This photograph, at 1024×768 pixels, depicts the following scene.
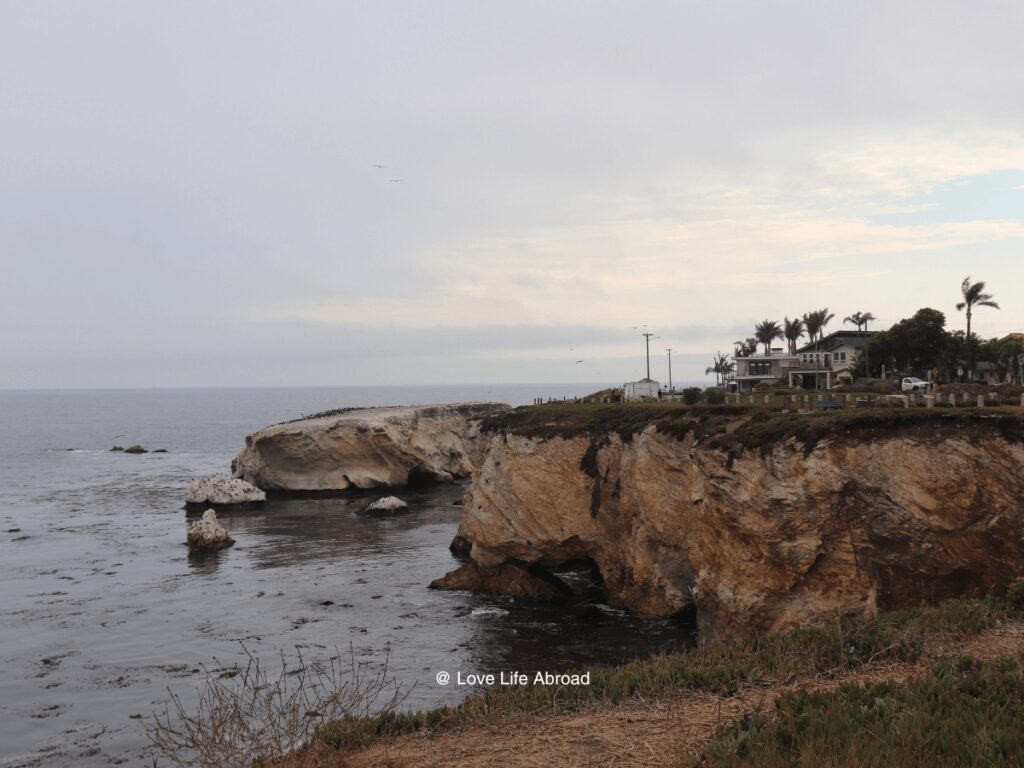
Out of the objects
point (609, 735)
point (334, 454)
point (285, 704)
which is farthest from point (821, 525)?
point (334, 454)

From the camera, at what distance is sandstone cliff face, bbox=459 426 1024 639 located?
73.1ft

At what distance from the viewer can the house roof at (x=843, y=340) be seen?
3312 inches

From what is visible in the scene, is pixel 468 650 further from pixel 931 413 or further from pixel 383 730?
pixel 931 413

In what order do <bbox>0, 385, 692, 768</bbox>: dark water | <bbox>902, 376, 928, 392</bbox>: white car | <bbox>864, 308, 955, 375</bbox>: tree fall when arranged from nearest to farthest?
<bbox>0, 385, 692, 768</bbox>: dark water, <bbox>902, 376, 928, 392</bbox>: white car, <bbox>864, 308, 955, 375</bbox>: tree

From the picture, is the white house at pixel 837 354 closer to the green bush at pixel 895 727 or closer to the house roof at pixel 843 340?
the house roof at pixel 843 340

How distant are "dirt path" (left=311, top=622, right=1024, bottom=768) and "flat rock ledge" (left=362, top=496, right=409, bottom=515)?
51.2 m

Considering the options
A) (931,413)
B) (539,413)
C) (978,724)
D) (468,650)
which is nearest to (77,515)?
(539,413)

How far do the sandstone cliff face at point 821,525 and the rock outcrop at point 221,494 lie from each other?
46.9 metres

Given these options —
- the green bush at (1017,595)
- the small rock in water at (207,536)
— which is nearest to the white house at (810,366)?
the green bush at (1017,595)

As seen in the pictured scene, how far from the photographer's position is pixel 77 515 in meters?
65.2

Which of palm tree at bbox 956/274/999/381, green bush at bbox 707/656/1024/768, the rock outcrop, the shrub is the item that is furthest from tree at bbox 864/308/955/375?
green bush at bbox 707/656/1024/768

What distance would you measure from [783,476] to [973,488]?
17.4 ft

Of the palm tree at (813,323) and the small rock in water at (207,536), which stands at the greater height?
the palm tree at (813,323)

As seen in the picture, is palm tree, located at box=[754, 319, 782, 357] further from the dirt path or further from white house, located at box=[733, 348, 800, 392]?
the dirt path
